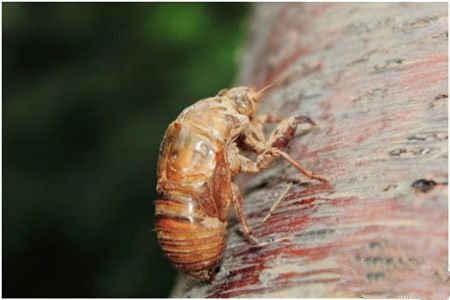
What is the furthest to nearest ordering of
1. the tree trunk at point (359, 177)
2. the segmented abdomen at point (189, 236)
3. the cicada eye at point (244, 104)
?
1. the cicada eye at point (244, 104)
2. the segmented abdomen at point (189, 236)
3. the tree trunk at point (359, 177)

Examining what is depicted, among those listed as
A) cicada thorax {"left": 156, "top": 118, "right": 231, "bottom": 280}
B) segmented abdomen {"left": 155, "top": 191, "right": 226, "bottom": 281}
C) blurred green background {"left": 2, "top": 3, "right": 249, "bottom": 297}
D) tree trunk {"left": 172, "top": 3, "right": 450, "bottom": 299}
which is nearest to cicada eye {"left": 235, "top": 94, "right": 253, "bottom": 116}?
tree trunk {"left": 172, "top": 3, "right": 450, "bottom": 299}

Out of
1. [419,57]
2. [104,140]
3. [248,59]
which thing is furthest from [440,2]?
[104,140]

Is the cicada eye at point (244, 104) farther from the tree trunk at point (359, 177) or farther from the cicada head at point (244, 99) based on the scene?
the tree trunk at point (359, 177)

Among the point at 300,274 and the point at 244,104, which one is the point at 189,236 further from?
the point at 244,104

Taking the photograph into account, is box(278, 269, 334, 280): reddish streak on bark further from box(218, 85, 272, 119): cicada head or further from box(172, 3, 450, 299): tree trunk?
box(218, 85, 272, 119): cicada head

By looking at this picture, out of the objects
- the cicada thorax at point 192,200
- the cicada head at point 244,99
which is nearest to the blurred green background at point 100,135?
the cicada head at point 244,99

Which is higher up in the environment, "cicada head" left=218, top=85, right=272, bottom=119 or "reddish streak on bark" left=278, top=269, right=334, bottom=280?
"cicada head" left=218, top=85, right=272, bottom=119

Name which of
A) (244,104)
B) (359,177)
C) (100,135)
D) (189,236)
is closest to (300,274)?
(359,177)

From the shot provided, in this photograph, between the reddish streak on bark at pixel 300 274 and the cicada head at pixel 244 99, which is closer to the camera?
the reddish streak on bark at pixel 300 274
